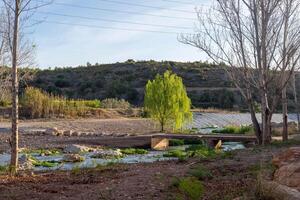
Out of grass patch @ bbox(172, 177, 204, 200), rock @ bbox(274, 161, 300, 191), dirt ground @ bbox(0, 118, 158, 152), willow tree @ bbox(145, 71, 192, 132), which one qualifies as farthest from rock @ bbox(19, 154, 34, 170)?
willow tree @ bbox(145, 71, 192, 132)

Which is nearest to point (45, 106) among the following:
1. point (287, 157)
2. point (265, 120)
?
point (265, 120)

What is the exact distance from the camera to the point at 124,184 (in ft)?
35.0

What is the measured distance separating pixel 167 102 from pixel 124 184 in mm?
34143

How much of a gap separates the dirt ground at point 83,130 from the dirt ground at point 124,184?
16.7m

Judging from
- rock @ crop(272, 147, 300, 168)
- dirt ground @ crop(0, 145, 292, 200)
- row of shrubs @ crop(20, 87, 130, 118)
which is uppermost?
row of shrubs @ crop(20, 87, 130, 118)

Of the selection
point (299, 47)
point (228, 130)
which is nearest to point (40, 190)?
point (299, 47)

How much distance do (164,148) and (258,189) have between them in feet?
89.6

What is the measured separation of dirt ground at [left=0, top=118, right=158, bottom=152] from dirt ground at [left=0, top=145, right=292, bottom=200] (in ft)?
54.9

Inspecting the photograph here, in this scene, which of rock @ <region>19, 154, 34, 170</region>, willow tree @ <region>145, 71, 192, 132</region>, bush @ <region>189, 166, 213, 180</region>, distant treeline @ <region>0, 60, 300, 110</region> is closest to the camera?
bush @ <region>189, 166, 213, 180</region>

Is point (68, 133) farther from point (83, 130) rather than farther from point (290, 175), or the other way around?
point (290, 175)

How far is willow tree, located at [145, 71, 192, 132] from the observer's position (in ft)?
147

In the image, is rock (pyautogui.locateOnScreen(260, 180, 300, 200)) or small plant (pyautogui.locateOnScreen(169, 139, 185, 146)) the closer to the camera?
rock (pyautogui.locateOnScreen(260, 180, 300, 200))

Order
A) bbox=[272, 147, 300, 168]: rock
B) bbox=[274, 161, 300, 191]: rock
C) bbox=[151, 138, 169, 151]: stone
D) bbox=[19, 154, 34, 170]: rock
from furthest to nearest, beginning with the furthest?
bbox=[151, 138, 169, 151]: stone < bbox=[19, 154, 34, 170]: rock < bbox=[272, 147, 300, 168]: rock < bbox=[274, 161, 300, 191]: rock

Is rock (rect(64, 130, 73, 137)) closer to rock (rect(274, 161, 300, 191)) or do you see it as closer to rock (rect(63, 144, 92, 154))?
rock (rect(63, 144, 92, 154))
